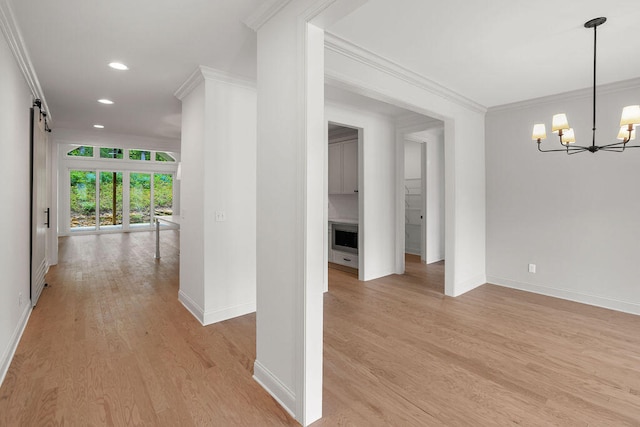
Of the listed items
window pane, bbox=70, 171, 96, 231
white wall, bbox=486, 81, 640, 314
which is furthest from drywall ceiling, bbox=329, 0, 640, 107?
window pane, bbox=70, 171, 96, 231

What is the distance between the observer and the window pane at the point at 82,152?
9656 millimetres

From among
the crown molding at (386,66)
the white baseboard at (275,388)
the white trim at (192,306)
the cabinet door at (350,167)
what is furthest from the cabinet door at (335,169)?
the white baseboard at (275,388)

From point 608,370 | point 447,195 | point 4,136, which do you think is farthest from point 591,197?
point 4,136

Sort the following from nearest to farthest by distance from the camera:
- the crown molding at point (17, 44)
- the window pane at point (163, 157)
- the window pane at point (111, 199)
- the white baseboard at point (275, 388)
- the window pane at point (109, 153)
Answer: the white baseboard at point (275, 388) < the crown molding at point (17, 44) < the window pane at point (109, 153) < the window pane at point (111, 199) < the window pane at point (163, 157)

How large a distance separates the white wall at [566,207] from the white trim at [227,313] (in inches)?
141

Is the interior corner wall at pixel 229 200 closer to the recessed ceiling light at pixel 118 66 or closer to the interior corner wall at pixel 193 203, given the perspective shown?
the interior corner wall at pixel 193 203

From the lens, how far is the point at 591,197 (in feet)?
12.7

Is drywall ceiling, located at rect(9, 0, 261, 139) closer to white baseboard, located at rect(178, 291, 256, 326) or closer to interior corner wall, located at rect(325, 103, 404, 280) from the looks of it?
interior corner wall, located at rect(325, 103, 404, 280)

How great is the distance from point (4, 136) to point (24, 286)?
1.67 metres

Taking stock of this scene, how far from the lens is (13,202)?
2.68 m

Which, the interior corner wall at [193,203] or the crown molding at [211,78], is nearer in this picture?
the crown molding at [211,78]

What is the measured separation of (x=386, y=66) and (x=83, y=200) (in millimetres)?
10718

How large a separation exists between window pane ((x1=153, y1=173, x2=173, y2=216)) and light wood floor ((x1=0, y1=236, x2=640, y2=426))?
7634mm

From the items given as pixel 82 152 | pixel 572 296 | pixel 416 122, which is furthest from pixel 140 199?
pixel 572 296
